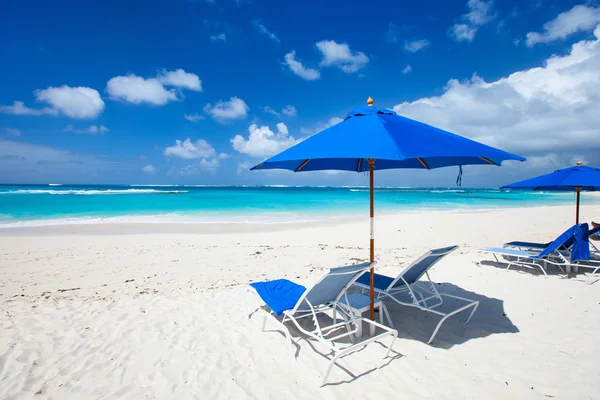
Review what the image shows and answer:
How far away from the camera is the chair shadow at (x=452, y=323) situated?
342 cm

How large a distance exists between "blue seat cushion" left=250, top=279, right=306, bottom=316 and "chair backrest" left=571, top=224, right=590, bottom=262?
205 inches

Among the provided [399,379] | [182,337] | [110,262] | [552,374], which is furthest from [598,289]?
[110,262]

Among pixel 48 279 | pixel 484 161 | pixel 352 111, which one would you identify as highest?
pixel 352 111

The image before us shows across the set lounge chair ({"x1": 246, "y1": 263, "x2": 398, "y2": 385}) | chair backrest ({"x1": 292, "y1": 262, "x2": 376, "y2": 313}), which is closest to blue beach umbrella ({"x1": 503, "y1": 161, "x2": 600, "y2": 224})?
lounge chair ({"x1": 246, "y1": 263, "x2": 398, "y2": 385})

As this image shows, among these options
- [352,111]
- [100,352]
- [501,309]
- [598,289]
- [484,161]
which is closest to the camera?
[100,352]

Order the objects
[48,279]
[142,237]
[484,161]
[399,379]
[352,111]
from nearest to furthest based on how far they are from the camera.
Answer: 1. [399,379]
2. [352,111]
3. [484,161]
4. [48,279]
5. [142,237]

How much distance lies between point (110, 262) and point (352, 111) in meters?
6.64

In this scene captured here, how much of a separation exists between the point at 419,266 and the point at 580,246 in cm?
418

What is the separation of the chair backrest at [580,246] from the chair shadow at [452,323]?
2457 mm

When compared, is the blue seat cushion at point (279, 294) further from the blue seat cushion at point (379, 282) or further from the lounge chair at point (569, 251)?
the lounge chair at point (569, 251)

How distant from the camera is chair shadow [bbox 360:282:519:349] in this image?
3420 millimetres

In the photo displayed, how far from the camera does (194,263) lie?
7.09m

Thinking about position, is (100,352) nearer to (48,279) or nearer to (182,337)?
(182,337)

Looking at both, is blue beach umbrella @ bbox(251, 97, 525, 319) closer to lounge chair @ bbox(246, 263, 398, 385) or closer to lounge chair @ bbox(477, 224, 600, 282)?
lounge chair @ bbox(246, 263, 398, 385)
